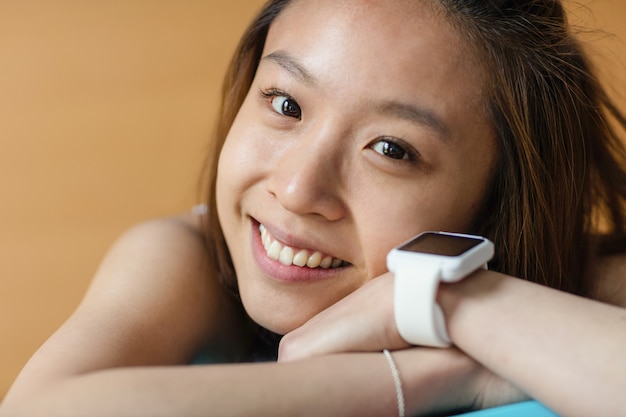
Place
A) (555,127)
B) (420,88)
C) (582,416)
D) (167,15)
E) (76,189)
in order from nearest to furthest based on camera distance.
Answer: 1. (582,416)
2. (420,88)
3. (555,127)
4. (76,189)
5. (167,15)

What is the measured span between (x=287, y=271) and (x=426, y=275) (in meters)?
0.25

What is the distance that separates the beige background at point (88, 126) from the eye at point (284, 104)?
77 centimetres

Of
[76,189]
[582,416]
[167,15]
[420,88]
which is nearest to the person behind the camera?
[582,416]

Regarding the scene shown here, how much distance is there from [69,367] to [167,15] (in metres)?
1.46

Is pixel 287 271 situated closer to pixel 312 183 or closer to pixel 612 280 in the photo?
pixel 312 183

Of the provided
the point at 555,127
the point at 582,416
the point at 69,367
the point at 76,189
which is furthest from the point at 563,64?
the point at 76,189

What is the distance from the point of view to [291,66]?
1.10m

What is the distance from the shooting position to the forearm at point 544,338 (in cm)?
86

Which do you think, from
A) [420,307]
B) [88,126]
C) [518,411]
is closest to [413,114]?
[420,307]

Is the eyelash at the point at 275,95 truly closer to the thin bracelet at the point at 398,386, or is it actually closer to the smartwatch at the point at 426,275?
the smartwatch at the point at 426,275

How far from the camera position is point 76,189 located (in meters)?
1.96

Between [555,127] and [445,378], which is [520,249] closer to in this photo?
[555,127]

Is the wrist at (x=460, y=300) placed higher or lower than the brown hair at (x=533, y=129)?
lower

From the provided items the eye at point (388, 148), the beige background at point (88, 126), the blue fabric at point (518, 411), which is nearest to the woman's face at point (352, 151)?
the eye at point (388, 148)
